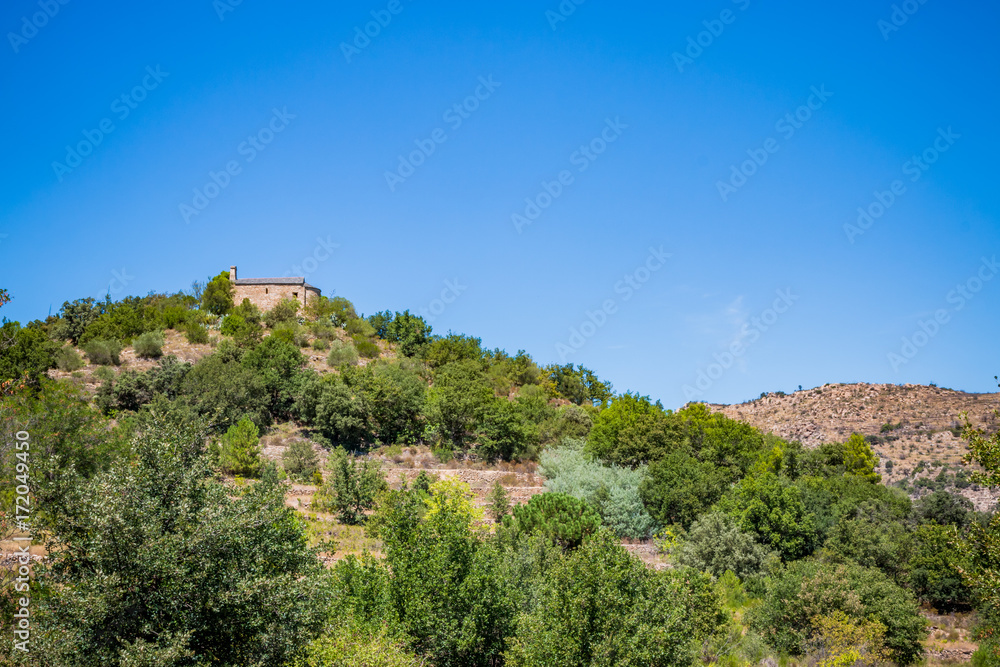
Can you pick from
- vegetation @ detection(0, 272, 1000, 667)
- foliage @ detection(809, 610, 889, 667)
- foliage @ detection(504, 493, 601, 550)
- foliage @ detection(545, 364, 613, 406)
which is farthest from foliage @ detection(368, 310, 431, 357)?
foliage @ detection(809, 610, 889, 667)

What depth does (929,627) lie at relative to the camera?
2833cm

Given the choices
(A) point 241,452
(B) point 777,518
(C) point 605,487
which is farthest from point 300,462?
(B) point 777,518

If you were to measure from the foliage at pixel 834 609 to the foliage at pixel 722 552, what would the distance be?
205 inches

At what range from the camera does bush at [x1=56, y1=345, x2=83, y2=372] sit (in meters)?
48.2

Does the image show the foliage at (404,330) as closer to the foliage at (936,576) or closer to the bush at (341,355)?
the bush at (341,355)

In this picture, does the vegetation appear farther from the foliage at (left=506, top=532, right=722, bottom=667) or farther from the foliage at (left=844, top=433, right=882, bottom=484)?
the foliage at (left=844, top=433, right=882, bottom=484)

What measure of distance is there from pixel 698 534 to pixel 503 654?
1848cm

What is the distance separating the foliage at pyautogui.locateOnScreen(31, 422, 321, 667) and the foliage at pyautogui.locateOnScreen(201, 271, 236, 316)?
2159 inches

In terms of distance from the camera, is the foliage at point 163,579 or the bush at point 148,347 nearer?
the foliage at point 163,579

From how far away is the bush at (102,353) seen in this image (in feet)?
166

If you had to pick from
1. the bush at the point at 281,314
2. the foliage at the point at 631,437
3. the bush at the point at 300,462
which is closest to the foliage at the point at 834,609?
the foliage at the point at 631,437

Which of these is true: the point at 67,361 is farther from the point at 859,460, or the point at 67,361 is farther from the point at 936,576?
the point at 859,460

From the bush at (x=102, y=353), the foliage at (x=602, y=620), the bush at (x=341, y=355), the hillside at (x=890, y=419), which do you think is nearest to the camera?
the foliage at (x=602, y=620)

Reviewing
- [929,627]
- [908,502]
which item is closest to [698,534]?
[929,627]
